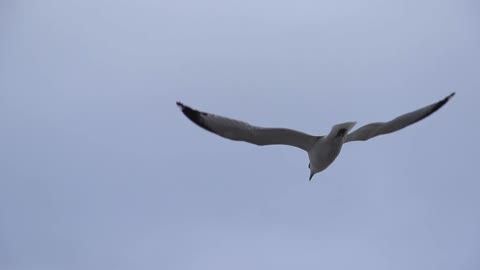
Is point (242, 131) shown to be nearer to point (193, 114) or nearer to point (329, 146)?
point (193, 114)

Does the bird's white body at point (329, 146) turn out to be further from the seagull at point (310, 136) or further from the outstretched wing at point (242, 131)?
the outstretched wing at point (242, 131)

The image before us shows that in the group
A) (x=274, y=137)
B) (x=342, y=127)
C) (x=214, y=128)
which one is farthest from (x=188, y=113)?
(x=342, y=127)

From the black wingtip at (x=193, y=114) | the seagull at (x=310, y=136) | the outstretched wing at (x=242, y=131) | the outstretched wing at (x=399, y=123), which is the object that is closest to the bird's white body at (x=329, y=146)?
the seagull at (x=310, y=136)

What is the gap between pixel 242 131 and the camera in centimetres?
755

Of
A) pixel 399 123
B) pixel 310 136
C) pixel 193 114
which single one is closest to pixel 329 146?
pixel 310 136

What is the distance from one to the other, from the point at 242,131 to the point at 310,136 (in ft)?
3.32

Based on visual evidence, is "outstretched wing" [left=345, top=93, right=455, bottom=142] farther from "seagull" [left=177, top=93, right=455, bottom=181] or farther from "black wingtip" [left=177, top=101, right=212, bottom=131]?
"black wingtip" [left=177, top=101, right=212, bottom=131]

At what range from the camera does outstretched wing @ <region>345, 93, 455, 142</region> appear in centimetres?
774

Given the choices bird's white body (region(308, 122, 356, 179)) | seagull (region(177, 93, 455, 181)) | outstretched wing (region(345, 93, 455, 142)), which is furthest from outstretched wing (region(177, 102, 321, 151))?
outstretched wing (region(345, 93, 455, 142))

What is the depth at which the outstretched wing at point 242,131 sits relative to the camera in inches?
287

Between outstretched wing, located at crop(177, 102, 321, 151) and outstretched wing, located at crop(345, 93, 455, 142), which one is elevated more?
outstretched wing, located at crop(345, 93, 455, 142)

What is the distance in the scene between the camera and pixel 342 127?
25.5 ft

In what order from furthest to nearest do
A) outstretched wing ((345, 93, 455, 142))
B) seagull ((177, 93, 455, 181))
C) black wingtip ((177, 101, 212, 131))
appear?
outstretched wing ((345, 93, 455, 142)) → seagull ((177, 93, 455, 181)) → black wingtip ((177, 101, 212, 131))

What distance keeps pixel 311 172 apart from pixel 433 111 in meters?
2.26
